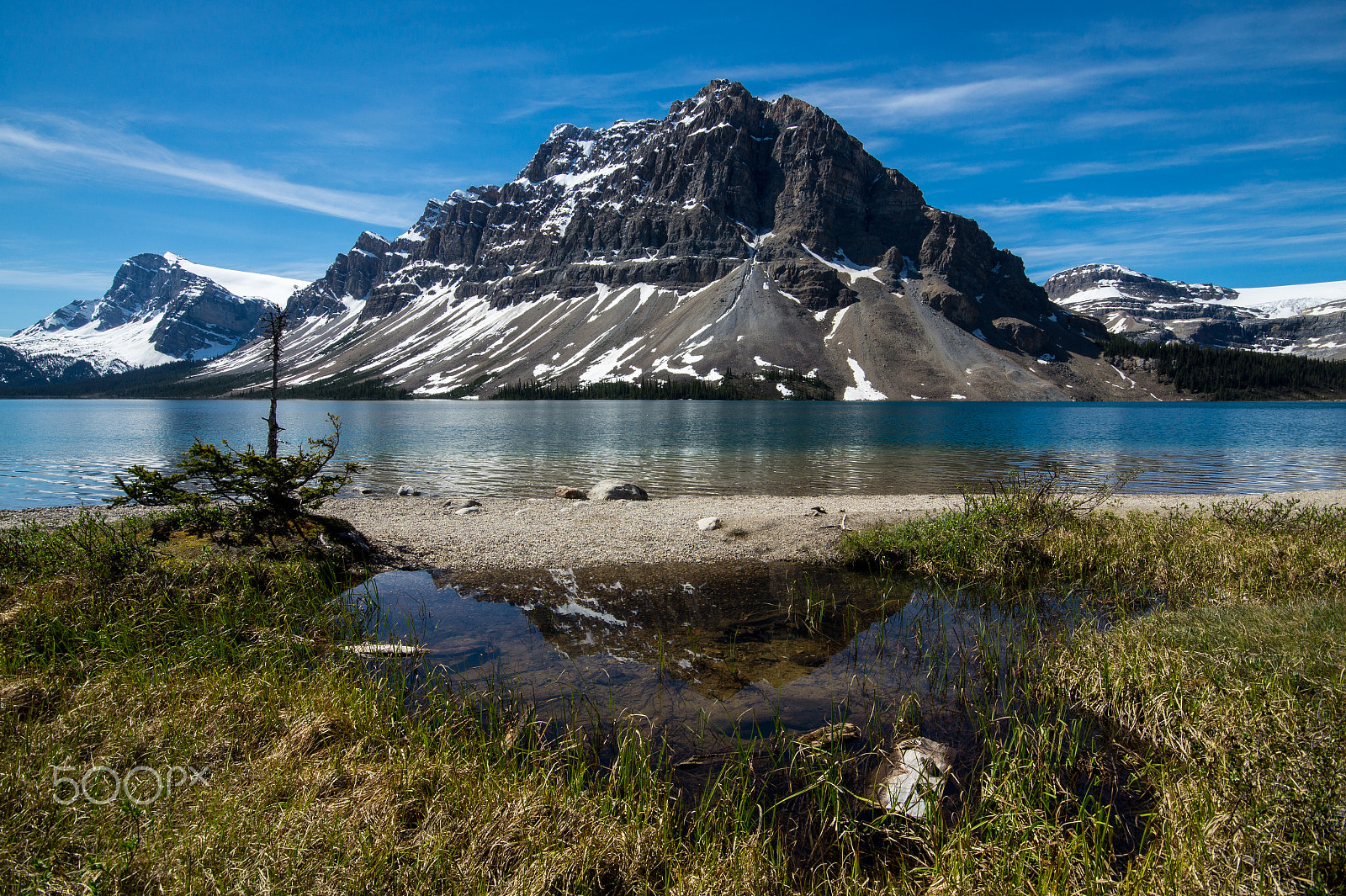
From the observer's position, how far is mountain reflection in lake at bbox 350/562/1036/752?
7.89 m

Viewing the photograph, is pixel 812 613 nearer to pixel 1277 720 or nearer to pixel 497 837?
pixel 1277 720

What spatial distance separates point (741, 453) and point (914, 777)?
39034 millimetres

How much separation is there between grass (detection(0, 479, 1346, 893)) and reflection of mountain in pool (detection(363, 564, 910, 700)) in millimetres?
1474

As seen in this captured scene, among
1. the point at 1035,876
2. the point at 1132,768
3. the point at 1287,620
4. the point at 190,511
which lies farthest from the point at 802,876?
the point at 190,511

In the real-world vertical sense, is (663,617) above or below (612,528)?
below

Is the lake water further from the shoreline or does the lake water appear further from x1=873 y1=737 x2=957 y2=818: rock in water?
x1=873 y1=737 x2=957 y2=818: rock in water

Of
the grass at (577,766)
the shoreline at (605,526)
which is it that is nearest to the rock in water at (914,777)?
the grass at (577,766)

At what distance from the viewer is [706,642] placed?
1025cm

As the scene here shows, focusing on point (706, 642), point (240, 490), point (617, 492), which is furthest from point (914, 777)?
point (617, 492)

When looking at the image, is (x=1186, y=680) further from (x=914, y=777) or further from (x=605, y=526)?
(x=605, y=526)

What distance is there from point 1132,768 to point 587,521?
1477 cm

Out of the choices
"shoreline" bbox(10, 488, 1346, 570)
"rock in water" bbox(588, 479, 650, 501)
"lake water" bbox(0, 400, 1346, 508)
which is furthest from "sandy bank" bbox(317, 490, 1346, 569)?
"lake water" bbox(0, 400, 1346, 508)

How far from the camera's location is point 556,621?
11000mm

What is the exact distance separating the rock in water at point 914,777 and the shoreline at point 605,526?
8.29 meters
